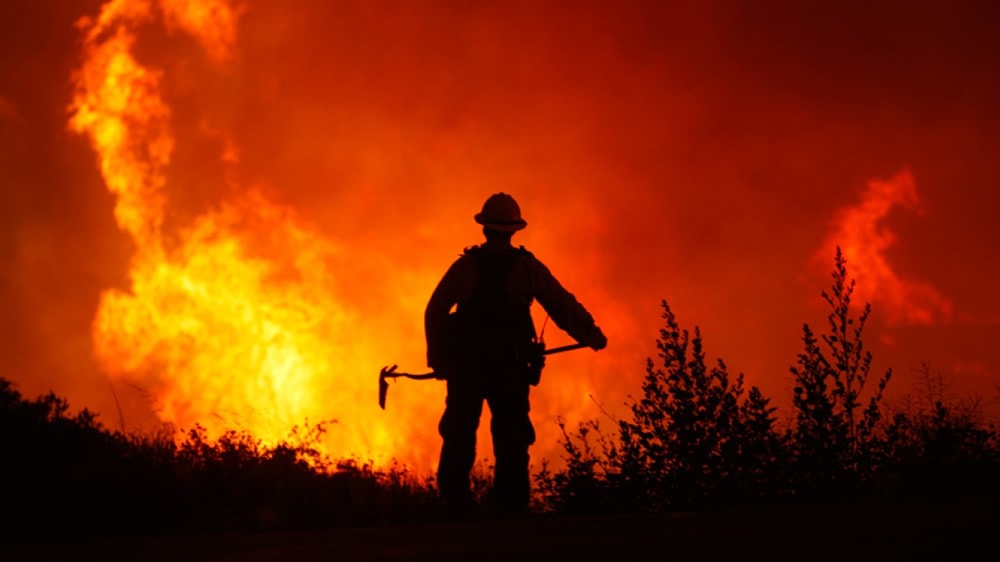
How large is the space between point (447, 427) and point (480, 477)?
6.32 ft

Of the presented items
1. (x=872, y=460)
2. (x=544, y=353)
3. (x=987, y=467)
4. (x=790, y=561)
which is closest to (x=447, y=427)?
(x=544, y=353)

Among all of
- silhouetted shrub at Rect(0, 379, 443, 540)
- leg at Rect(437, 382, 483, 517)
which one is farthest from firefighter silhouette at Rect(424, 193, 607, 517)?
silhouetted shrub at Rect(0, 379, 443, 540)

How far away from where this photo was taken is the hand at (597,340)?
984cm

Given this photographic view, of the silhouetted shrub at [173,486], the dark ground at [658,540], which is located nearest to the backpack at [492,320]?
the silhouetted shrub at [173,486]

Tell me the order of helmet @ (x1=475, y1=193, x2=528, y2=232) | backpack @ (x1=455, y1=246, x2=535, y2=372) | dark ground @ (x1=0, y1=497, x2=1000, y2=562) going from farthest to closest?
helmet @ (x1=475, y1=193, x2=528, y2=232) < backpack @ (x1=455, y1=246, x2=535, y2=372) < dark ground @ (x1=0, y1=497, x2=1000, y2=562)

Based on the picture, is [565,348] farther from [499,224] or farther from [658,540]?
[658,540]

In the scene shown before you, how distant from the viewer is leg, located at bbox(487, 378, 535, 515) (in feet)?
30.8

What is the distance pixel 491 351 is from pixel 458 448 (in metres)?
0.72

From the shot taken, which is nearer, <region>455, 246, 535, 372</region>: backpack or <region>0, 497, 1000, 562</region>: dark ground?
<region>0, 497, 1000, 562</region>: dark ground

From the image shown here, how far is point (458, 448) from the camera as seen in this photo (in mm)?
9398

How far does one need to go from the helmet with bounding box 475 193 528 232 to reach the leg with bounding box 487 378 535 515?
1155 mm

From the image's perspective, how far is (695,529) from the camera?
17.6ft

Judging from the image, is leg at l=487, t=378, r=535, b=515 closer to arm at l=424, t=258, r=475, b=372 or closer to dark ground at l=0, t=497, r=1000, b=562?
arm at l=424, t=258, r=475, b=372

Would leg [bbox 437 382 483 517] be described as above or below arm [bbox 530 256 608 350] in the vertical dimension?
below
